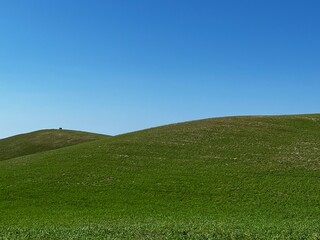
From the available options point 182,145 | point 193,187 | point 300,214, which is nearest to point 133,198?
point 193,187

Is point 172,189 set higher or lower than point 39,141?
lower

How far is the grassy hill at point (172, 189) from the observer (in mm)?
23391

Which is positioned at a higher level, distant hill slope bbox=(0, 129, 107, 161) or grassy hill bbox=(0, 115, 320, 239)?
distant hill slope bbox=(0, 129, 107, 161)

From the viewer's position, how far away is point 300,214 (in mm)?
32344

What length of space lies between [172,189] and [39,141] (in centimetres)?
6213

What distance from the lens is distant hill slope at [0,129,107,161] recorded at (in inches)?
3524

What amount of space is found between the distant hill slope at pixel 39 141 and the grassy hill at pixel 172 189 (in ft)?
99.4

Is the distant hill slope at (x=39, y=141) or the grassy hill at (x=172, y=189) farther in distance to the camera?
the distant hill slope at (x=39, y=141)

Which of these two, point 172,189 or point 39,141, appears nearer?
point 172,189

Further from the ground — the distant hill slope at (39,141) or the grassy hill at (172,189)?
the distant hill slope at (39,141)

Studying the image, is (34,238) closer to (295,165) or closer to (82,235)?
(82,235)

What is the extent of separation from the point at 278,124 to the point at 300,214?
41650mm

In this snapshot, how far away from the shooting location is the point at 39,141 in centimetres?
9550

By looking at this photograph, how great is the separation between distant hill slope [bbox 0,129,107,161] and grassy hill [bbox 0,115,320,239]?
30.3m
